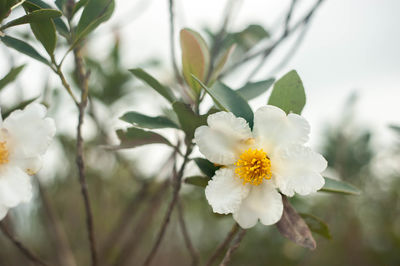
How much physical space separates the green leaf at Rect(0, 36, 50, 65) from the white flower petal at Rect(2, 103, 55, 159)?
0.45 feet

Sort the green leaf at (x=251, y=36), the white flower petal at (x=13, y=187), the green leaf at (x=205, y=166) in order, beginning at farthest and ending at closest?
the green leaf at (x=251, y=36) < the green leaf at (x=205, y=166) < the white flower petal at (x=13, y=187)

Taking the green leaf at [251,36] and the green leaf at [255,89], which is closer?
the green leaf at [255,89]

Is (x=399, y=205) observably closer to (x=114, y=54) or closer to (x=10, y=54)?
(x=114, y=54)

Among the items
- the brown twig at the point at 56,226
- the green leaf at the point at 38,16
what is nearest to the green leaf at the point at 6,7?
the green leaf at the point at 38,16

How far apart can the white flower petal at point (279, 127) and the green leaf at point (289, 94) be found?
0.04 m

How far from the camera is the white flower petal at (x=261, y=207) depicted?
2.26ft

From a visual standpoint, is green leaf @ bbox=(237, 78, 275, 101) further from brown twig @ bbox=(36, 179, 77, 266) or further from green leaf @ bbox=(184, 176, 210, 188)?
brown twig @ bbox=(36, 179, 77, 266)

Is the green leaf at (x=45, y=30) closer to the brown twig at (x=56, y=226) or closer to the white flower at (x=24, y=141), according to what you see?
the white flower at (x=24, y=141)

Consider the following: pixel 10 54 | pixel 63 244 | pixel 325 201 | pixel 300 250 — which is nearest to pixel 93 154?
pixel 63 244

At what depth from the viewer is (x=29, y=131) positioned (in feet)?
2.30

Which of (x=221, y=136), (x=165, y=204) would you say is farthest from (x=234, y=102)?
(x=165, y=204)

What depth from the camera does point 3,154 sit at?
71cm

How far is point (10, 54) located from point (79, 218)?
5.48 ft

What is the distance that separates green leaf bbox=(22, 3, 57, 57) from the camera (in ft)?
2.45
